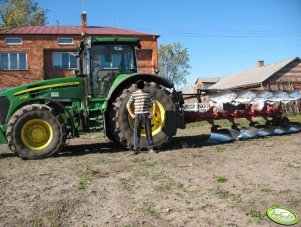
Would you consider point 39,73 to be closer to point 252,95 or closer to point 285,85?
point 285,85

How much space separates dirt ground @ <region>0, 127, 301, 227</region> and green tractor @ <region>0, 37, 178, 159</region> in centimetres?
55

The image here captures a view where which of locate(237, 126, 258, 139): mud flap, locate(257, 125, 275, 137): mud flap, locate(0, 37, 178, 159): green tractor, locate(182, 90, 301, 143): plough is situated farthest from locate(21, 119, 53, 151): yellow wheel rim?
locate(257, 125, 275, 137): mud flap

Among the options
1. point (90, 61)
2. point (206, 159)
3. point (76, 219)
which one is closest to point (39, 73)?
point (90, 61)

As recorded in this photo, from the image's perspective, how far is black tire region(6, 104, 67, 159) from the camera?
7.90 m

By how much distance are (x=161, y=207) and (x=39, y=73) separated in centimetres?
2584

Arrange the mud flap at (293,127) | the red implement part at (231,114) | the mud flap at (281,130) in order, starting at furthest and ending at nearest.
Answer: the mud flap at (293,127) → the mud flap at (281,130) → the red implement part at (231,114)

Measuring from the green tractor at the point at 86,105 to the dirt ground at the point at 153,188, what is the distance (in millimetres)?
553

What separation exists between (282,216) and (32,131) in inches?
220

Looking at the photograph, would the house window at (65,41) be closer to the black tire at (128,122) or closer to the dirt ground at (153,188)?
the black tire at (128,122)

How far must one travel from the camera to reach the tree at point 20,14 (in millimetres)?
46562

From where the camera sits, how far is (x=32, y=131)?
808cm

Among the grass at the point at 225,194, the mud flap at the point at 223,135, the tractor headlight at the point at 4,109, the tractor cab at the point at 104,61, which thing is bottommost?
the grass at the point at 225,194

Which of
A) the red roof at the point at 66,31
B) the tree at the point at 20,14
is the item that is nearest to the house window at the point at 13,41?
the red roof at the point at 66,31

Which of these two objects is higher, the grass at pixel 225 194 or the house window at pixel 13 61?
the house window at pixel 13 61
